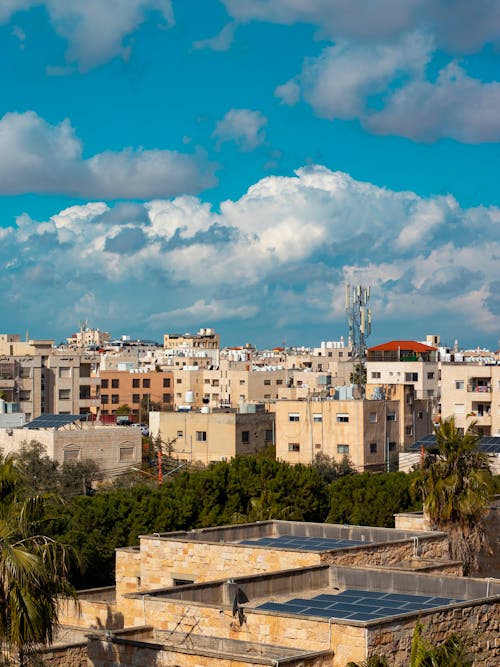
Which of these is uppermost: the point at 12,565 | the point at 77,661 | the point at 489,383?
the point at 489,383

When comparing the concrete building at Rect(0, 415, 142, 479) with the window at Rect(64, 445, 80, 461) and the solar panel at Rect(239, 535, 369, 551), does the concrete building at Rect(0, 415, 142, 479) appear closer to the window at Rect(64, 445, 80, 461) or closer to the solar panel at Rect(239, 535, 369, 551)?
the window at Rect(64, 445, 80, 461)

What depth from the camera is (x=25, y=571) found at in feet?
52.6

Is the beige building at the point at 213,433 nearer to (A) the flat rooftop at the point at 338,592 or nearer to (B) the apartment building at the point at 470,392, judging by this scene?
(B) the apartment building at the point at 470,392

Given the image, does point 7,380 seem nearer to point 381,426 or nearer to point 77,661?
point 381,426

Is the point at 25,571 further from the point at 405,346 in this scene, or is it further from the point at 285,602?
the point at 405,346

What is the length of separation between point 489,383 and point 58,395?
4484 centimetres

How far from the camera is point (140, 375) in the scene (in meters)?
146

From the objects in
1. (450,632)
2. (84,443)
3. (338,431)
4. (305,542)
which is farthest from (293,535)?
(338,431)

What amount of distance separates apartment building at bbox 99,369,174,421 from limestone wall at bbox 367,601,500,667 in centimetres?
11738

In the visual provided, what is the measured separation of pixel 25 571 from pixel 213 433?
67.6m

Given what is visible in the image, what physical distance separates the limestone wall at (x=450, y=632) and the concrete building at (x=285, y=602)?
17 millimetres

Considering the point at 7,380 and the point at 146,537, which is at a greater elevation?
the point at 7,380

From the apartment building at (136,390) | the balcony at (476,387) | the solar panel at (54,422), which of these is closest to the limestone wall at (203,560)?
the solar panel at (54,422)

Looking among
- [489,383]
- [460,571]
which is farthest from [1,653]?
[489,383]
